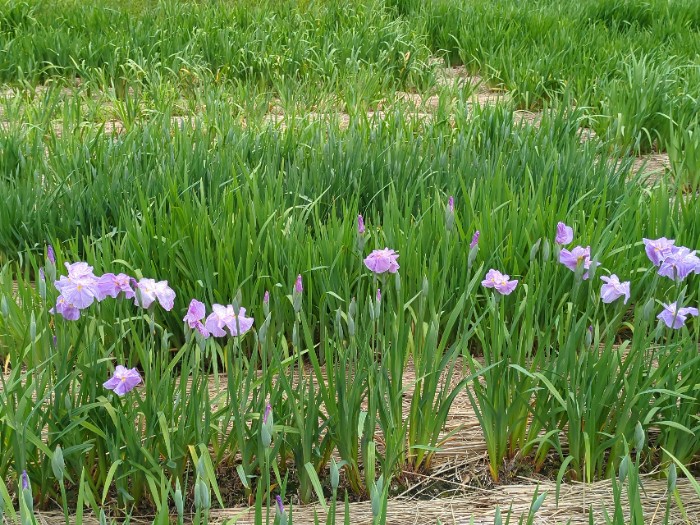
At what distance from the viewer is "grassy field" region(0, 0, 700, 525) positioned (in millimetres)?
1417

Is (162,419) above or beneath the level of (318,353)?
above

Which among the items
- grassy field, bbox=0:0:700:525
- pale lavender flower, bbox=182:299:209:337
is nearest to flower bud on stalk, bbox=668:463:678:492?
grassy field, bbox=0:0:700:525

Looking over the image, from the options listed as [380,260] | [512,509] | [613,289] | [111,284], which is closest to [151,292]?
[111,284]

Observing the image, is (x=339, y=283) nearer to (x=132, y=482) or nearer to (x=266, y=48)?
(x=132, y=482)

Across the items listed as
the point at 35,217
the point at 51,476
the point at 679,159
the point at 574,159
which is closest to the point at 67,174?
the point at 35,217

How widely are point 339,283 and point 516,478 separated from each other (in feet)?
2.08

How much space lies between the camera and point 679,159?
10.5 ft

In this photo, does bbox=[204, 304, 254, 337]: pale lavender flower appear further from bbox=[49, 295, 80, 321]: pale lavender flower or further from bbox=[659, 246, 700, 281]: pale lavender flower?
bbox=[659, 246, 700, 281]: pale lavender flower

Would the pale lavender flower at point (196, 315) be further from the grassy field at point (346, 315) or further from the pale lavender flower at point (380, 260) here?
the pale lavender flower at point (380, 260)

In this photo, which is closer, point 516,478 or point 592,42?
point 516,478

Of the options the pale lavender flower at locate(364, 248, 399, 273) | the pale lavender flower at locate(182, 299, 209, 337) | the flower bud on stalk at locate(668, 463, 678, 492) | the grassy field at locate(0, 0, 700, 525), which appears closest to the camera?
the flower bud on stalk at locate(668, 463, 678, 492)

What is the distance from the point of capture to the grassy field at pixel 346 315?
1.42 m

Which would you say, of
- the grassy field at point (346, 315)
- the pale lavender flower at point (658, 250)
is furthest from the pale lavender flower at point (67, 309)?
the pale lavender flower at point (658, 250)

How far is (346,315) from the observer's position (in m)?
1.68
